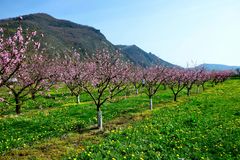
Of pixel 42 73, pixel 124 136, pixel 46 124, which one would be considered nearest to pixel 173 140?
pixel 124 136

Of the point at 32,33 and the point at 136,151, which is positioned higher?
the point at 32,33

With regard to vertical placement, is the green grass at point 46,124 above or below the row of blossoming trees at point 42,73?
below

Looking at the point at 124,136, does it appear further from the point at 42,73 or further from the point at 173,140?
the point at 42,73

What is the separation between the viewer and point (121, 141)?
19.0 metres

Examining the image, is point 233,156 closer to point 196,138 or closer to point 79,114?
point 196,138

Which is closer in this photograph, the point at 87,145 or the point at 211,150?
the point at 211,150

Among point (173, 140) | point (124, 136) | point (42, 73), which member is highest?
point (42, 73)

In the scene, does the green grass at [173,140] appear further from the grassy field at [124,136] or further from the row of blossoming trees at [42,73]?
the row of blossoming trees at [42,73]

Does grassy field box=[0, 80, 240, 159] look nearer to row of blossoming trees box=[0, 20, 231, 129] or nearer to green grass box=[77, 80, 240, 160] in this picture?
green grass box=[77, 80, 240, 160]

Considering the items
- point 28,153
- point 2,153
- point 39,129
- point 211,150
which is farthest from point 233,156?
point 39,129

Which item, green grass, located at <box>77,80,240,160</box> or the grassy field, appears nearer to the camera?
green grass, located at <box>77,80,240,160</box>

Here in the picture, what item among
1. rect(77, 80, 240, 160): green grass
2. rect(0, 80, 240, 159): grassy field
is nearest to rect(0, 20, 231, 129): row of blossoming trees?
rect(0, 80, 240, 159): grassy field

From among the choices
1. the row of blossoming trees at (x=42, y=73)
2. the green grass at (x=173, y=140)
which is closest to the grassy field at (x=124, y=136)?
the green grass at (x=173, y=140)

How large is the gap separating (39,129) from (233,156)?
14423mm
